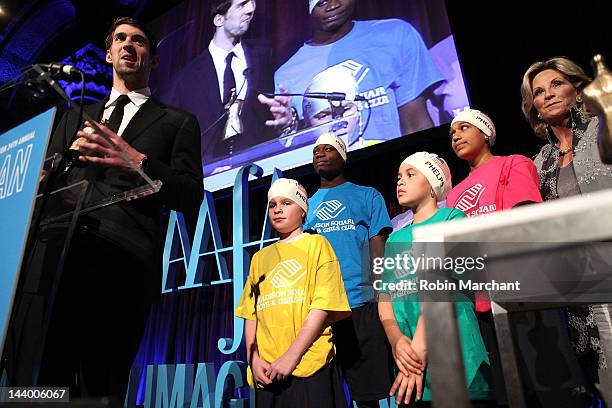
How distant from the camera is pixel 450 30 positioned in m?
2.69

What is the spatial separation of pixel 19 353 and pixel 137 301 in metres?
0.23

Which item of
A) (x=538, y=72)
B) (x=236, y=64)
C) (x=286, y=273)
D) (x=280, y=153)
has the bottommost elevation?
(x=286, y=273)

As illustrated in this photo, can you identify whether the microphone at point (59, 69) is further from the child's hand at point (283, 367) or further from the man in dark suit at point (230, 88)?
the man in dark suit at point (230, 88)

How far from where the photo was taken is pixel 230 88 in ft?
12.5

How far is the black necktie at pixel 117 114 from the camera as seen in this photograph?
1163mm

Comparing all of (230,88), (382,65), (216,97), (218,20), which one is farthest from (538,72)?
(218,20)

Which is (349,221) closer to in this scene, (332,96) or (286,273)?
(286,273)

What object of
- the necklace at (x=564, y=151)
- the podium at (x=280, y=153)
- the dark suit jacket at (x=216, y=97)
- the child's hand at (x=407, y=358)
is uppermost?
the dark suit jacket at (x=216, y=97)

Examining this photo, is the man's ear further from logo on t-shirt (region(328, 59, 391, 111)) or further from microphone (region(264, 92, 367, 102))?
logo on t-shirt (region(328, 59, 391, 111))

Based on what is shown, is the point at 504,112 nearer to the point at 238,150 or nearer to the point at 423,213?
the point at 423,213

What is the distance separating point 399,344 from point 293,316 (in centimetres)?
41

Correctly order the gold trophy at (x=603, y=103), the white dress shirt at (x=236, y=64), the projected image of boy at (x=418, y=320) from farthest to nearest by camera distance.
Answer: the white dress shirt at (x=236, y=64) → the projected image of boy at (x=418, y=320) → the gold trophy at (x=603, y=103)

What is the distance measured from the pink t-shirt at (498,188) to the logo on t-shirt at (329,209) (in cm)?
58

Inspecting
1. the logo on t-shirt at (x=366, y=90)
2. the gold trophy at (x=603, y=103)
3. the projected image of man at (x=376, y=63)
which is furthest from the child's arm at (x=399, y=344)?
the logo on t-shirt at (x=366, y=90)
